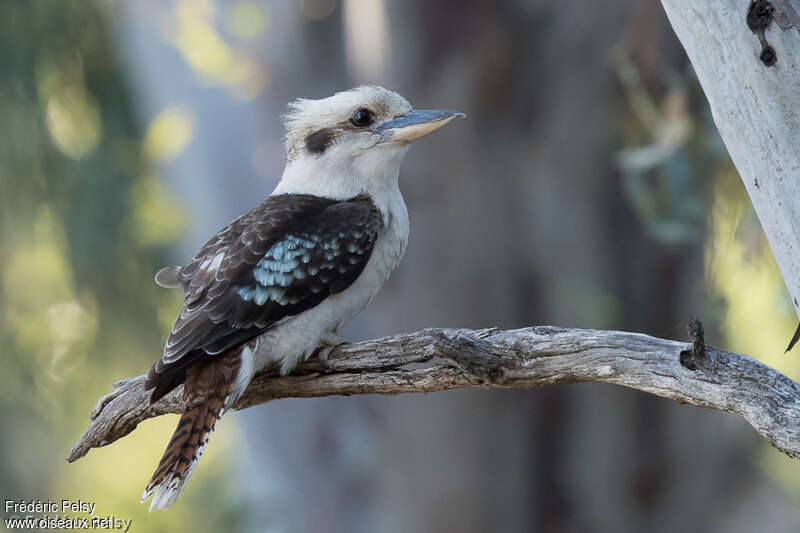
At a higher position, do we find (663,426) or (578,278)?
(578,278)

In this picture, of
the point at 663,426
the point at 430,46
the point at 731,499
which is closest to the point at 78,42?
the point at 430,46

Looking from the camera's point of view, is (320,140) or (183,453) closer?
(183,453)

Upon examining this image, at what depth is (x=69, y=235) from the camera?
261 inches

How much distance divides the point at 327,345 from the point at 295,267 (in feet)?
0.64

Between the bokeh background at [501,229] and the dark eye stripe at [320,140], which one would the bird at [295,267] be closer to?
the dark eye stripe at [320,140]

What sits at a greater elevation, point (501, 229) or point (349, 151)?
point (349, 151)

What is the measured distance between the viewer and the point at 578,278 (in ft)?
16.7

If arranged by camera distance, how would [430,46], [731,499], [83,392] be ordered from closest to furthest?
1. [430,46]
2. [731,499]
3. [83,392]

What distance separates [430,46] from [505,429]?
73.6 inches

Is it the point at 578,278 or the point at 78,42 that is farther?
the point at 78,42

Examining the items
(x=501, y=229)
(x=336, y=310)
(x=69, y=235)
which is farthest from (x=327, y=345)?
(x=69, y=235)

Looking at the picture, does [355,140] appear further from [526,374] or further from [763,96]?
[763,96]

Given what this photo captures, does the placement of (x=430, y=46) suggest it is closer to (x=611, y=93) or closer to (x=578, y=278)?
(x=611, y=93)

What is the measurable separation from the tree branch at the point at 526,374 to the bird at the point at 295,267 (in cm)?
11
